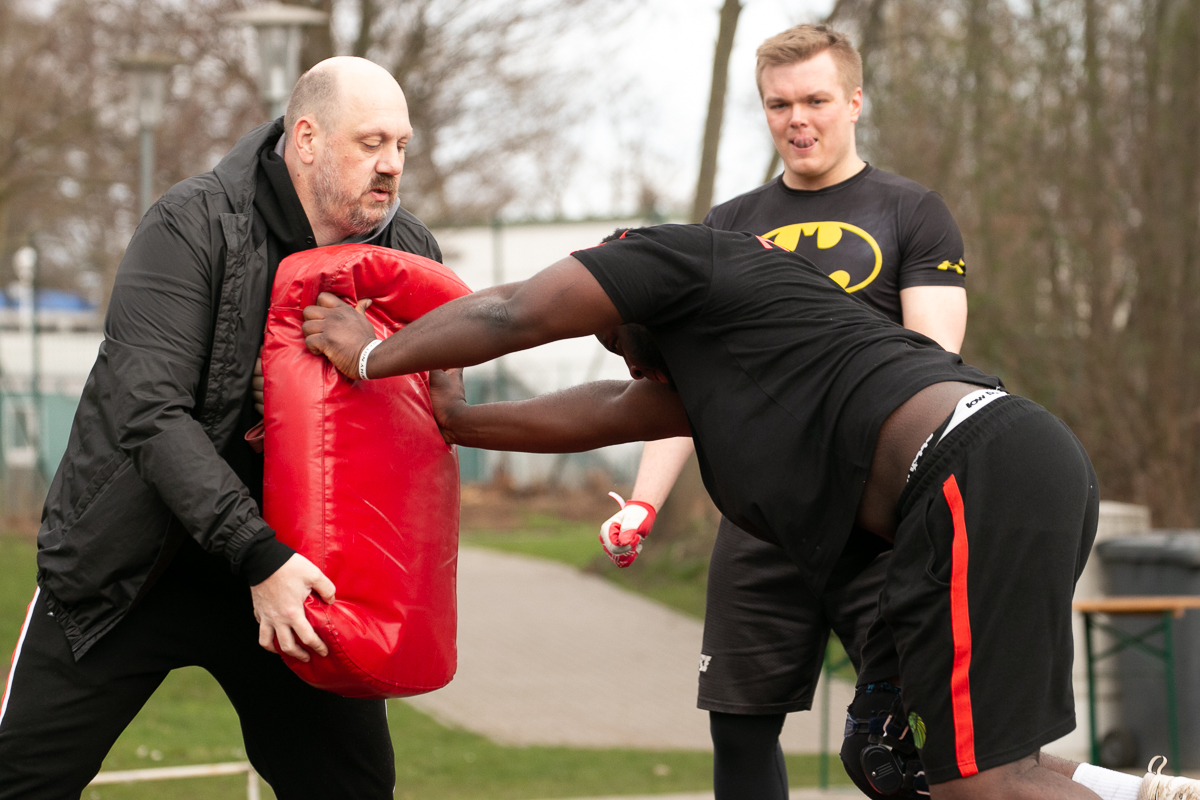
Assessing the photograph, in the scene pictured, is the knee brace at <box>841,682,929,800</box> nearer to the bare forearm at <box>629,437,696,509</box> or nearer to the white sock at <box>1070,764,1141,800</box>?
the white sock at <box>1070,764,1141,800</box>

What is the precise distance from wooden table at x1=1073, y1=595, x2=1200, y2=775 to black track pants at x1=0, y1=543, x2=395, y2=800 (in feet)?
15.2

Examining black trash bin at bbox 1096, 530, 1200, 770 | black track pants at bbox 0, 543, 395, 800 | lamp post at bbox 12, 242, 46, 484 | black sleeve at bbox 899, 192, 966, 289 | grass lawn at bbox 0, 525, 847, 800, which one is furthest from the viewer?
lamp post at bbox 12, 242, 46, 484

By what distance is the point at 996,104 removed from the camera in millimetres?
9836

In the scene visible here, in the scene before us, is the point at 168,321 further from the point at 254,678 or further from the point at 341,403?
the point at 254,678

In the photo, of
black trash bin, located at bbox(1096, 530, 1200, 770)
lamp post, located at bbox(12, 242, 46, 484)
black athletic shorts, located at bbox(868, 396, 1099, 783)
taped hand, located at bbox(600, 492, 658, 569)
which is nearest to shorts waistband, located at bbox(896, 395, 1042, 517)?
black athletic shorts, located at bbox(868, 396, 1099, 783)

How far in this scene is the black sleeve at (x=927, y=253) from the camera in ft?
11.6

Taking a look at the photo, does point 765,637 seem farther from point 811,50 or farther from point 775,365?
point 811,50

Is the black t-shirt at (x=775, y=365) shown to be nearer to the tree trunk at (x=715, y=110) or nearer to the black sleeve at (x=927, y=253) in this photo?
the black sleeve at (x=927, y=253)

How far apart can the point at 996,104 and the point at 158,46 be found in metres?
9.58

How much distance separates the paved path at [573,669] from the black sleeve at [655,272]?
19.3 ft

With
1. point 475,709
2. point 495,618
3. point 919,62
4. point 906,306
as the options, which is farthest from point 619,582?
point 906,306

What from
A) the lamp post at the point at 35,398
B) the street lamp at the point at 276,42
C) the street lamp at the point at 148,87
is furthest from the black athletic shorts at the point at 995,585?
the lamp post at the point at 35,398

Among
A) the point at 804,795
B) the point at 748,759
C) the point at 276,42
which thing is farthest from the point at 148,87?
the point at 748,759

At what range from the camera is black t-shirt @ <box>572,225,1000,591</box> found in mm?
2508
